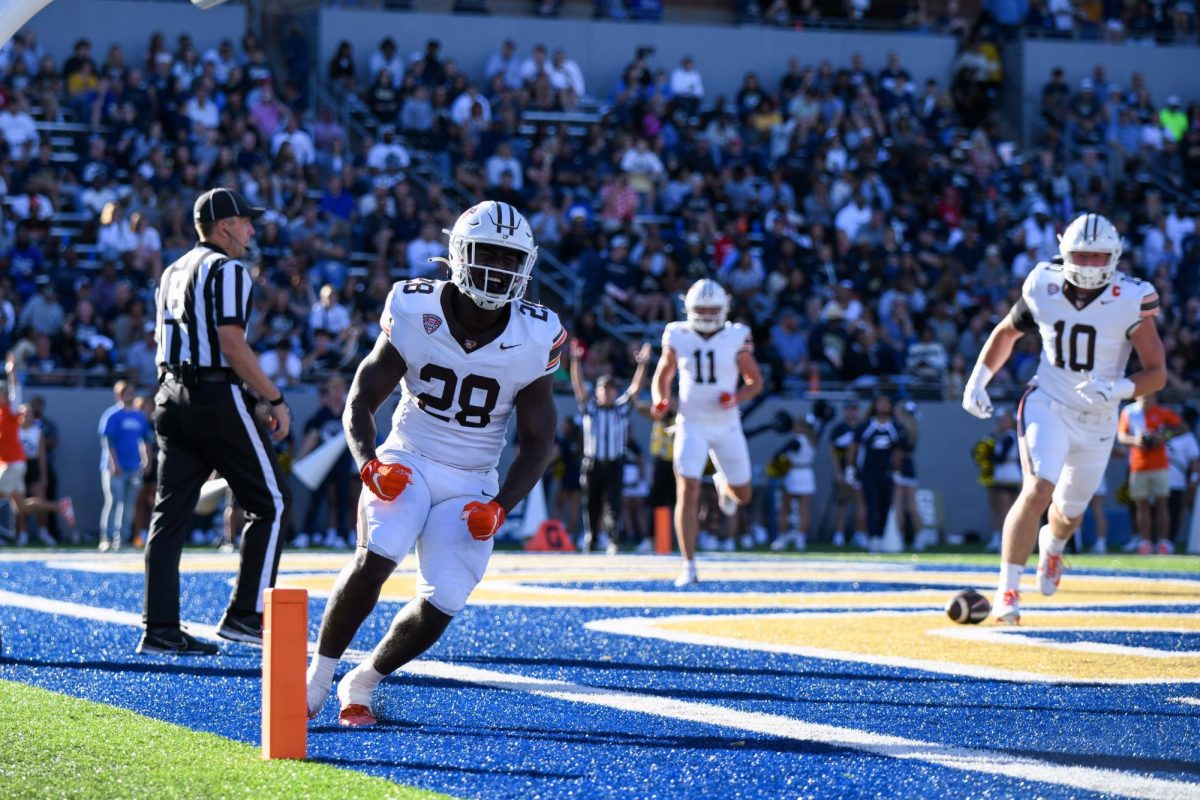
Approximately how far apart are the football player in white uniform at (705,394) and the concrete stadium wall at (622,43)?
13.0 meters

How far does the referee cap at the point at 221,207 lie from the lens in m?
7.33

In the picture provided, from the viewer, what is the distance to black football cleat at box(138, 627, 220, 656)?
23.2 ft

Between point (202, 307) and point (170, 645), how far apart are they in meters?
1.38

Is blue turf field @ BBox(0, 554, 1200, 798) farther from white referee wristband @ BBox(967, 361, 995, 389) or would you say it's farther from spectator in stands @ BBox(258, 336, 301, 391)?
spectator in stands @ BBox(258, 336, 301, 391)

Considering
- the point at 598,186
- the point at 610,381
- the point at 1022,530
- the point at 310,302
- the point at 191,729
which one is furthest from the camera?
the point at 598,186

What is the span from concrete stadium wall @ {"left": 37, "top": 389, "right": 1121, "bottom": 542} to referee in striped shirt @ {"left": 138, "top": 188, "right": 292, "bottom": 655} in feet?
34.7

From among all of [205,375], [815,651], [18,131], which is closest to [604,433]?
[18,131]

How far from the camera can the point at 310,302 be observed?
18.7m

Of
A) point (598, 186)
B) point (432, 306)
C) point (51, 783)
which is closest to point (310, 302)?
point (598, 186)

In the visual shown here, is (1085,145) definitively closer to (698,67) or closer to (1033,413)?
(698,67)

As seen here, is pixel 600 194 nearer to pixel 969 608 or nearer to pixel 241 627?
pixel 969 608

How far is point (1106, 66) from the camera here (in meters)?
27.1

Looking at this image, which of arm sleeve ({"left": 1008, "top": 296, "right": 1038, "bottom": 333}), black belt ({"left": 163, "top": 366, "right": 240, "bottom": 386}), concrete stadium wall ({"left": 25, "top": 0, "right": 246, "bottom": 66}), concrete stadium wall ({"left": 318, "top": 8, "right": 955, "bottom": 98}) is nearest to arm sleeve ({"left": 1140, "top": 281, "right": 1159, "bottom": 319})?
arm sleeve ({"left": 1008, "top": 296, "right": 1038, "bottom": 333})

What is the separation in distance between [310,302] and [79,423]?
8.86 feet
